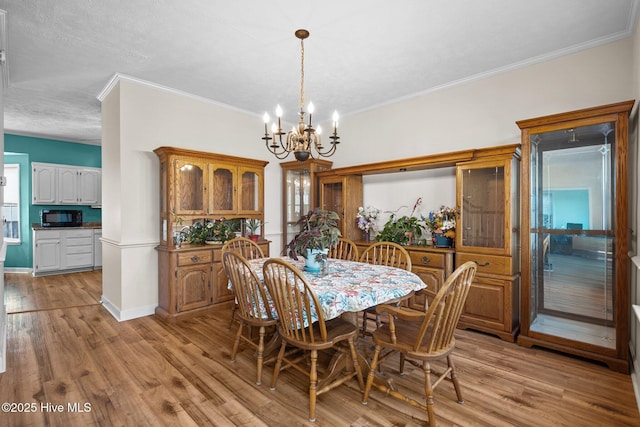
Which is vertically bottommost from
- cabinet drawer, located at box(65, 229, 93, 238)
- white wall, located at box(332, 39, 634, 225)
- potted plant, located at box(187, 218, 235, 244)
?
cabinet drawer, located at box(65, 229, 93, 238)

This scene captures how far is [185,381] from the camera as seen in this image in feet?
7.64

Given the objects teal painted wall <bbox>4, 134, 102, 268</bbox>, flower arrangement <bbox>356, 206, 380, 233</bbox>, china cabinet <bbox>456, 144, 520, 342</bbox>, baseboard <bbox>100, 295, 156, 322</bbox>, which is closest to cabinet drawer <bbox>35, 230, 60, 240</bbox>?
teal painted wall <bbox>4, 134, 102, 268</bbox>

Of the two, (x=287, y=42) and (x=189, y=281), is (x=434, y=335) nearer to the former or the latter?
(x=287, y=42)

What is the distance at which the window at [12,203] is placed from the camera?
20.7 ft

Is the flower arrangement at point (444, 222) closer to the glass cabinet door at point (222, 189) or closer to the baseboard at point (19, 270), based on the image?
the glass cabinet door at point (222, 189)

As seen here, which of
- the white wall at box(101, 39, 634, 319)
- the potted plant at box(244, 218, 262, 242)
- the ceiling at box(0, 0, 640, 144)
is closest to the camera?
the ceiling at box(0, 0, 640, 144)

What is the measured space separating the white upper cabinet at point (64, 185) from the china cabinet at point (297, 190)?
4.52 metres

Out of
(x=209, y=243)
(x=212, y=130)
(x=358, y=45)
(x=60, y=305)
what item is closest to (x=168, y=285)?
(x=209, y=243)

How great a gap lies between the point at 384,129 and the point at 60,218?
6.44 m

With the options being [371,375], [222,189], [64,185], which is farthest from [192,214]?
[64,185]

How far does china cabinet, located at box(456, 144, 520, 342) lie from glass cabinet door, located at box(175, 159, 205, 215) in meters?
2.93

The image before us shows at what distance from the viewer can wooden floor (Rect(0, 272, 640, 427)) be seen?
1918 mm

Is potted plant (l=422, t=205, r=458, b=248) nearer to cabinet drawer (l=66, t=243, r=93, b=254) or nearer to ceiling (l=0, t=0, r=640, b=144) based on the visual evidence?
ceiling (l=0, t=0, r=640, b=144)

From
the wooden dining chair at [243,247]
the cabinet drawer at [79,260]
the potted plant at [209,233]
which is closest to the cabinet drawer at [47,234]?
the cabinet drawer at [79,260]
